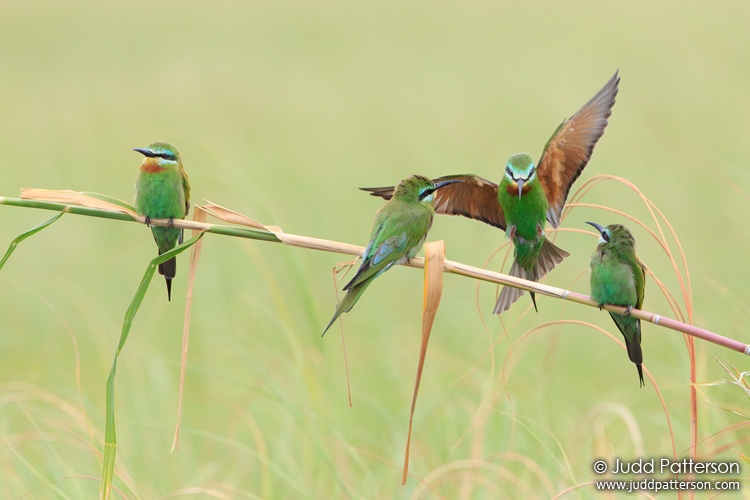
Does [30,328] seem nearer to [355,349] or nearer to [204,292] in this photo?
[204,292]

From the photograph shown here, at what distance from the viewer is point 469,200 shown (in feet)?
10.1

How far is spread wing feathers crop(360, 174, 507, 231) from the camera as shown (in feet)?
9.84

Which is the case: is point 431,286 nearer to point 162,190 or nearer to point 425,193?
point 425,193

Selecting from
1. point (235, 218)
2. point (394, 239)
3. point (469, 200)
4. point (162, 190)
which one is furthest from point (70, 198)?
point (469, 200)

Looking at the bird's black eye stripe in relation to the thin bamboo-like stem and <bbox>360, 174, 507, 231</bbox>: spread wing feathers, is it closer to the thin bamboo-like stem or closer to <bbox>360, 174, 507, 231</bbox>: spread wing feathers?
<bbox>360, 174, 507, 231</bbox>: spread wing feathers

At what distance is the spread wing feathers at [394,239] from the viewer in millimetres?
2521

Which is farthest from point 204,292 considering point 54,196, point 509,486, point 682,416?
point 54,196

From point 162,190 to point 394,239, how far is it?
93cm

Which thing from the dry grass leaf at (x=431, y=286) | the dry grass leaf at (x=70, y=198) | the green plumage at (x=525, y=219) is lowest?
the dry grass leaf at (x=431, y=286)

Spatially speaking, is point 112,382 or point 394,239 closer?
point 112,382

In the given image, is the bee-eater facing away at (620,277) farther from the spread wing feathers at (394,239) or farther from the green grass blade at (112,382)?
the green grass blade at (112,382)

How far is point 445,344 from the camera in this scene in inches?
286

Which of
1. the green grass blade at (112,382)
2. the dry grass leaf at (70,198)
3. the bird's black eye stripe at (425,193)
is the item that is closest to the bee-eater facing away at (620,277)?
the bird's black eye stripe at (425,193)

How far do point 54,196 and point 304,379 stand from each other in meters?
1.58
